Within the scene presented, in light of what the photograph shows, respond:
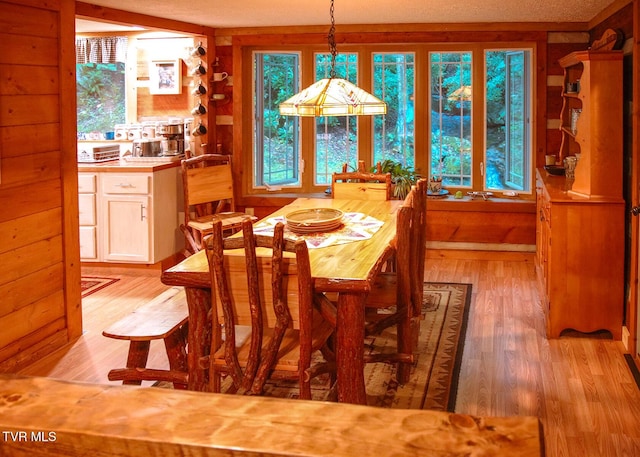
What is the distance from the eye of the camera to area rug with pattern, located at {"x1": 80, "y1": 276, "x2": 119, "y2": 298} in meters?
6.02

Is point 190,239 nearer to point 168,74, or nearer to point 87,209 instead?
point 87,209

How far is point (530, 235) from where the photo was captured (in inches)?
271

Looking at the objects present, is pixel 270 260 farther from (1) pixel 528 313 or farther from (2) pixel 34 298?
(1) pixel 528 313

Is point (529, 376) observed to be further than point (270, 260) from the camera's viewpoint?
Yes

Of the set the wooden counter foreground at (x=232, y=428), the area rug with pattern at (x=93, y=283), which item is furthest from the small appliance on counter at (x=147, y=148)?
the wooden counter foreground at (x=232, y=428)

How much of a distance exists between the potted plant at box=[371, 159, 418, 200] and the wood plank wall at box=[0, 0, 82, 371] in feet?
9.35

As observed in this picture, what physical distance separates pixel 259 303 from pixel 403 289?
3.56ft

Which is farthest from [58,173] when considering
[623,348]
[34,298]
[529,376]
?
[623,348]

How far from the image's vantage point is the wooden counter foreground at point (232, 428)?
1.18m

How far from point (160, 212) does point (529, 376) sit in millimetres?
3484

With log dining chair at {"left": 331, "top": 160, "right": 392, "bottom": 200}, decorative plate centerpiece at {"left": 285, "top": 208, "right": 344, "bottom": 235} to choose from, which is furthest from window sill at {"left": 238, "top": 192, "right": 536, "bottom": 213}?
decorative plate centerpiece at {"left": 285, "top": 208, "right": 344, "bottom": 235}

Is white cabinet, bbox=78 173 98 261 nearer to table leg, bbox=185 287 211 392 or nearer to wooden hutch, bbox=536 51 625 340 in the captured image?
table leg, bbox=185 287 211 392

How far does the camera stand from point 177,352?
3.56m

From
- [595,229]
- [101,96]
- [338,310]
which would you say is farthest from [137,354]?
[101,96]
